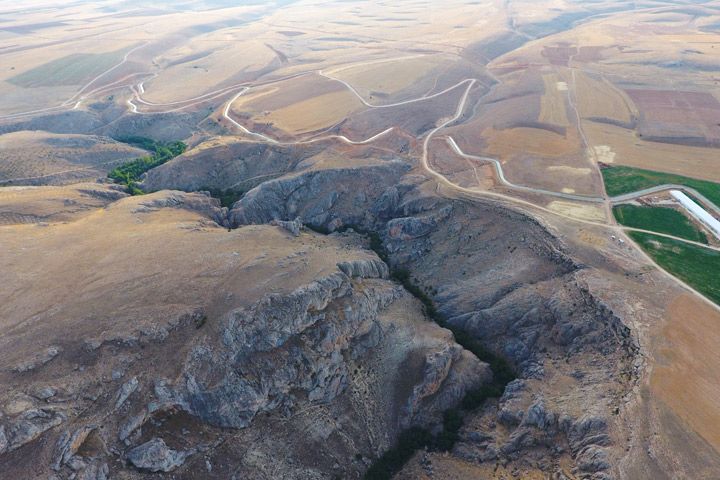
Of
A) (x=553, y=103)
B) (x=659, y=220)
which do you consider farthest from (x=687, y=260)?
(x=553, y=103)

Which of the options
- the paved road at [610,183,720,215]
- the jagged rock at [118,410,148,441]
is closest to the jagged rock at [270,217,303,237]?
the jagged rock at [118,410,148,441]

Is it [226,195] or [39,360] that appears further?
[226,195]

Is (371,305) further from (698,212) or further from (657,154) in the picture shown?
(657,154)

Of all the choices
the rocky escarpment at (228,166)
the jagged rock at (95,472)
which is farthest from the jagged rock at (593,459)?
the rocky escarpment at (228,166)

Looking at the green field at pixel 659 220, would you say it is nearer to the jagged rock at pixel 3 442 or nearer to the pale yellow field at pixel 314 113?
the pale yellow field at pixel 314 113

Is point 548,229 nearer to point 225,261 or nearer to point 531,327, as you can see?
point 531,327

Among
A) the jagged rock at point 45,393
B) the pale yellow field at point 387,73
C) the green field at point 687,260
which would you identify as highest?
A: the pale yellow field at point 387,73
